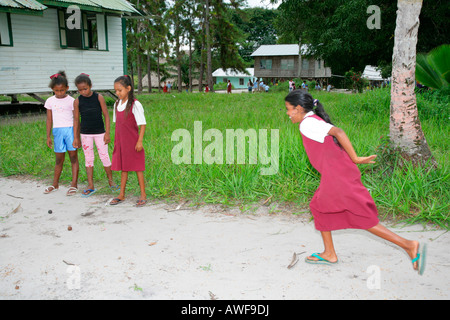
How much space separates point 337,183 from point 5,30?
13.3m

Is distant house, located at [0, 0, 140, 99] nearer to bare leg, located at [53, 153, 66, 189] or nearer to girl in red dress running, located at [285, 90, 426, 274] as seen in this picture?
bare leg, located at [53, 153, 66, 189]

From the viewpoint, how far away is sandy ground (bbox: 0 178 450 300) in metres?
2.79

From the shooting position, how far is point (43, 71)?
13789 millimetres

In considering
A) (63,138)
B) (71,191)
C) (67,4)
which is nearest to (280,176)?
(71,191)

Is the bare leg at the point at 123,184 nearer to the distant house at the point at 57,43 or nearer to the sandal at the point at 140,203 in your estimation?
the sandal at the point at 140,203

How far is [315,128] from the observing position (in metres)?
3.03

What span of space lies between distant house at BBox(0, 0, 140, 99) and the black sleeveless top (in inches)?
294

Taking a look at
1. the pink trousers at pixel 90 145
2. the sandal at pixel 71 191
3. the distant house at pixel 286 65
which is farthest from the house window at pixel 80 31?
the distant house at pixel 286 65

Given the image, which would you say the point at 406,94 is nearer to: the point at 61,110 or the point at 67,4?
the point at 61,110

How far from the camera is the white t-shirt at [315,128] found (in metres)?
3.00

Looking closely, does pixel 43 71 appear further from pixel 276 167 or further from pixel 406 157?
pixel 406 157

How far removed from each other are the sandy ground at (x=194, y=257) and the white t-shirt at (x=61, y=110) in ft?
4.11

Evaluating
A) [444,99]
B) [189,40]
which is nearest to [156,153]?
[444,99]

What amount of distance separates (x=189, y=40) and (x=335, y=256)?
37.6m
